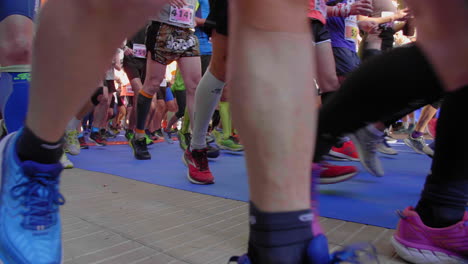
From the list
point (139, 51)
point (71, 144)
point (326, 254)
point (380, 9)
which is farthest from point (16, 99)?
point (139, 51)

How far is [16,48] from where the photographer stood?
4.65ft

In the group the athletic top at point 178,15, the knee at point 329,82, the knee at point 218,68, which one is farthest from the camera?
the athletic top at point 178,15

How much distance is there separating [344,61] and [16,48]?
8.12 feet

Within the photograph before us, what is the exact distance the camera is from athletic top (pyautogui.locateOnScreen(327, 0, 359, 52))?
116 inches

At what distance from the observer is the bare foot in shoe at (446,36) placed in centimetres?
69

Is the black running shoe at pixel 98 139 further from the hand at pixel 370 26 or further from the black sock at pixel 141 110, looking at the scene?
the hand at pixel 370 26

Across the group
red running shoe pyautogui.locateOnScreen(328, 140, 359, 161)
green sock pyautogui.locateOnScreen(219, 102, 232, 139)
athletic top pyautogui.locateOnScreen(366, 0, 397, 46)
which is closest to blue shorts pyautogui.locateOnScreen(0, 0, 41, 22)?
red running shoe pyautogui.locateOnScreen(328, 140, 359, 161)

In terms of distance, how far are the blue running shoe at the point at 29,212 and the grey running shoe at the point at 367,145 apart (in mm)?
1152

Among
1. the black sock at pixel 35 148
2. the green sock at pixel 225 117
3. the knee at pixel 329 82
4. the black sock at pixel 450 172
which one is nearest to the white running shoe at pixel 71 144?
the green sock at pixel 225 117

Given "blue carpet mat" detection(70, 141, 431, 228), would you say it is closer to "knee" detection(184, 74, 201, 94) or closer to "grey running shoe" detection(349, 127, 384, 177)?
"grey running shoe" detection(349, 127, 384, 177)

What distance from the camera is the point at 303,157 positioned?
0.55 meters

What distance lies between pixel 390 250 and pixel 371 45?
A: 2539 mm

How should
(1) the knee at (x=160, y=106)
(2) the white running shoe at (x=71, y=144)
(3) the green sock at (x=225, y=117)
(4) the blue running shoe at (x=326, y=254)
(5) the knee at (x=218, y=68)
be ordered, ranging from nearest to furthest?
1. (4) the blue running shoe at (x=326, y=254)
2. (5) the knee at (x=218, y=68)
3. (2) the white running shoe at (x=71, y=144)
4. (3) the green sock at (x=225, y=117)
5. (1) the knee at (x=160, y=106)

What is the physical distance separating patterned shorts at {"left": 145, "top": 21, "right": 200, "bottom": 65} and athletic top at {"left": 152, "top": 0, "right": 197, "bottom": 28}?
6cm
